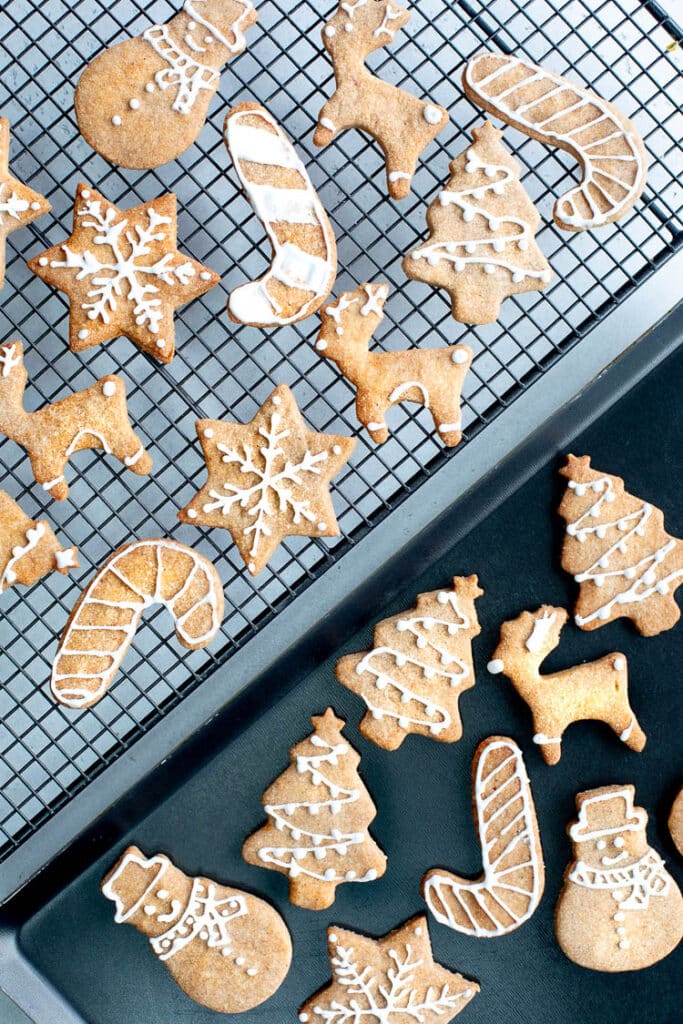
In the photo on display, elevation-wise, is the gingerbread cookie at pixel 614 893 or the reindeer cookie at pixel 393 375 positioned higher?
the reindeer cookie at pixel 393 375

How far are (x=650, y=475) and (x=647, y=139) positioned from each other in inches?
13.2

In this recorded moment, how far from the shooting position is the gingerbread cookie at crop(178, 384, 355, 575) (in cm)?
89

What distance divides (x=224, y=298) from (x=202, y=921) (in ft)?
1.99

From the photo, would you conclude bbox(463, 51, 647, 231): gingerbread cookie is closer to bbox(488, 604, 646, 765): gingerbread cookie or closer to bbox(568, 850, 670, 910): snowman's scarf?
bbox(488, 604, 646, 765): gingerbread cookie

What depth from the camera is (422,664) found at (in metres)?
0.91

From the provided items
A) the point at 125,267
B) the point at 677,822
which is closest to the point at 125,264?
the point at 125,267

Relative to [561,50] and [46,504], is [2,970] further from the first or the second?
[561,50]

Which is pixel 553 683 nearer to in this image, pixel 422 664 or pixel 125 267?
pixel 422 664

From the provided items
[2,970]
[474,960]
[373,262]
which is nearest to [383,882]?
[474,960]

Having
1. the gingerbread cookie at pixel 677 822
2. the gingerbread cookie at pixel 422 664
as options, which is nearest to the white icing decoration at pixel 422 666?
the gingerbread cookie at pixel 422 664

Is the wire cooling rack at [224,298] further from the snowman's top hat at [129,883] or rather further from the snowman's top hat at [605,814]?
the snowman's top hat at [605,814]

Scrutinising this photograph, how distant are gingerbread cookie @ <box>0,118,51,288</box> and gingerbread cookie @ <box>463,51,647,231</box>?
40cm

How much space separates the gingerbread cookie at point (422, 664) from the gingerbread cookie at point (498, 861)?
0.06 metres

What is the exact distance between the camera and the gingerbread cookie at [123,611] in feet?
2.94
